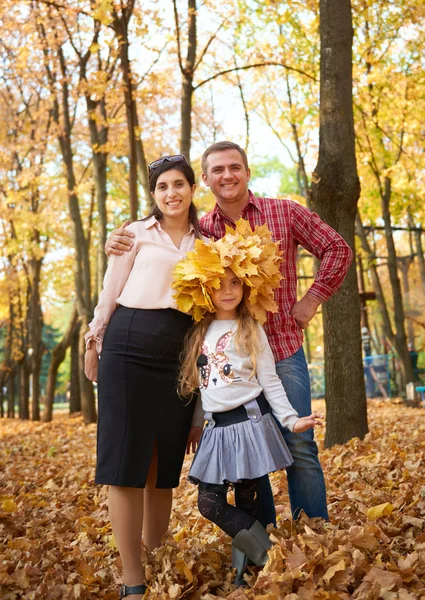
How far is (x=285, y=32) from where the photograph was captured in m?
14.4

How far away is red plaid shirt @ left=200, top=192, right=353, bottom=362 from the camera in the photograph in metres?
3.78

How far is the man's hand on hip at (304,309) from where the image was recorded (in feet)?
12.1

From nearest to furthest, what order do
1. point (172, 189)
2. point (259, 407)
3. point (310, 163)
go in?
1. point (259, 407)
2. point (172, 189)
3. point (310, 163)

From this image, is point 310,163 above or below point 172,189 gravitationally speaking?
above

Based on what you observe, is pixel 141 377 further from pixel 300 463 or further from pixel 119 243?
pixel 300 463

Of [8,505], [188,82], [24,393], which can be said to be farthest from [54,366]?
[8,505]

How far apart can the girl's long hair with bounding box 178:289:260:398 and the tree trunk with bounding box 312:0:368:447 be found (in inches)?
133

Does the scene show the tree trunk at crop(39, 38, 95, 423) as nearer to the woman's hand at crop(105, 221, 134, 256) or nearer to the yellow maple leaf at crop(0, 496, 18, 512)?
the yellow maple leaf at crop(0, 496, 18, 512)

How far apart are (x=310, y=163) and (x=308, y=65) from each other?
7.21 meters

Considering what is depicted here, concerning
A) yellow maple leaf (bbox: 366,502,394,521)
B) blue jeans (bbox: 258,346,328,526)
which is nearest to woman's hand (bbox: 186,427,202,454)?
blue jeans (bbox: 258,346,328,526)

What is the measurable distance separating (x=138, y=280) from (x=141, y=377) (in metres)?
0.52

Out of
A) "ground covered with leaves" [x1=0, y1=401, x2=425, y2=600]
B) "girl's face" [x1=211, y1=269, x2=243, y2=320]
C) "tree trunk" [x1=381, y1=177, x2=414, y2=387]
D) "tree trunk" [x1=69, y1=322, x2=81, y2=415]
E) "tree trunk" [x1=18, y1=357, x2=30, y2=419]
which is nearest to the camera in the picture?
"ground covered with leaves" [x1=0, y1=401, x2=425, y2=600]

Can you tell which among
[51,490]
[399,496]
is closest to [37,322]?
[51,490]

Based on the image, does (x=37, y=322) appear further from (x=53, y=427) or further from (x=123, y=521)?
(x=123, y=521)
